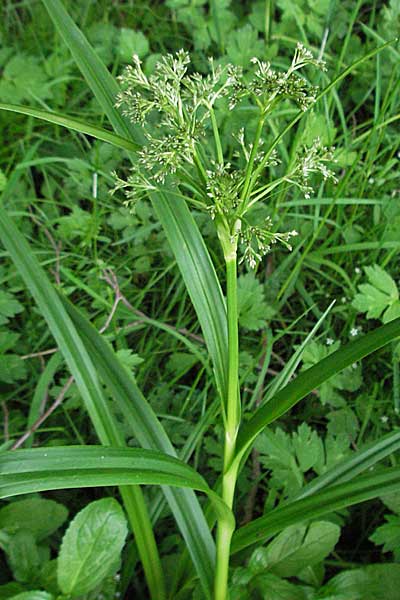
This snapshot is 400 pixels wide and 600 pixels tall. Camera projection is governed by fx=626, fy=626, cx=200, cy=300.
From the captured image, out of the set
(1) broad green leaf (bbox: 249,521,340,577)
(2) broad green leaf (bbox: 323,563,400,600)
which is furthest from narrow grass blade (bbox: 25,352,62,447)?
(2) broad green leaf (bbox: 323,563,400,600)

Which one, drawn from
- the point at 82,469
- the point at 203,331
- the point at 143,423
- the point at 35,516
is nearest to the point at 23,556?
the point at 35,516

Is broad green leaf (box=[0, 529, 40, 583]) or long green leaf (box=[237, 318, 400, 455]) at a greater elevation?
long green leaf (box=[237, 318, 400, 455])

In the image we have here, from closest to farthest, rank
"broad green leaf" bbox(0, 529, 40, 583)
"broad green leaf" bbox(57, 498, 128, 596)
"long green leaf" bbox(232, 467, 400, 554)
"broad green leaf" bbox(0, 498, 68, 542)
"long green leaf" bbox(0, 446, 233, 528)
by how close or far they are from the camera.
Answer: "long green leaf" bbox(0, 446, 233, 528), "long green leaf" bbox(232, 467, 400, 554), "broad green leaf" bbox(57, 498, 128, 596), "broad green leaf" bbox(0, 529, 40, 583), "broad green leaf" bbox(0, 498, 68, 542)

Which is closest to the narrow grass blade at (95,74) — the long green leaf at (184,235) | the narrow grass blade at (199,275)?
the long green leaf at (184,235)

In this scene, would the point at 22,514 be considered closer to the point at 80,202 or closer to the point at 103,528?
the point at 103,528

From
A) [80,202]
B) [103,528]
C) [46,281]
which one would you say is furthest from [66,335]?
[80,202]

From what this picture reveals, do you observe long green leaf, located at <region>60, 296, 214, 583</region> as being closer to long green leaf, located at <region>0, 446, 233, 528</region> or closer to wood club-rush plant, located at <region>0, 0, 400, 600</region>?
wood club-rush plant, located at <region>0, 0, 400, 600</region>

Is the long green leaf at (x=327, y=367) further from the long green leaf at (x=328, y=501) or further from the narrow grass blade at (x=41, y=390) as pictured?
the narrow grass blade at (x=41, y=390)
